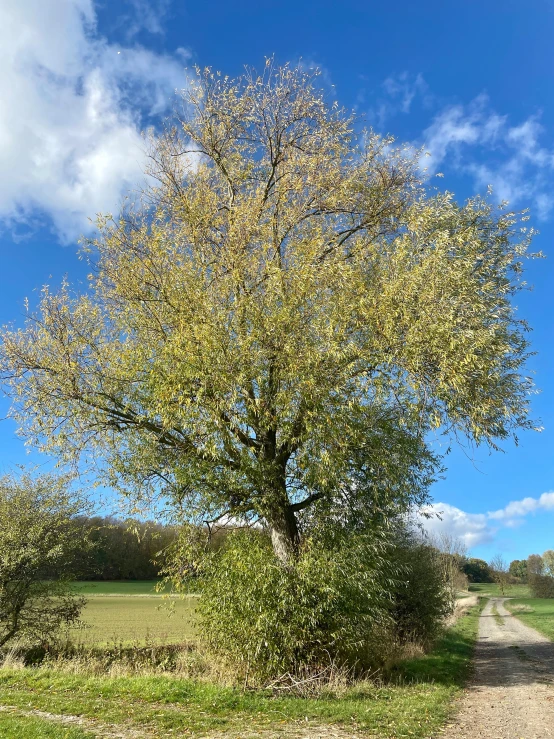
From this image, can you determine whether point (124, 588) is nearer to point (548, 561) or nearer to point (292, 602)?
point (292, 602)

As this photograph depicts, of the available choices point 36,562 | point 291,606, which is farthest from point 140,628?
point 291,606

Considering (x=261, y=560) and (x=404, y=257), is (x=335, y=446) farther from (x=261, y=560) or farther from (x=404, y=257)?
(x=404, y=257)

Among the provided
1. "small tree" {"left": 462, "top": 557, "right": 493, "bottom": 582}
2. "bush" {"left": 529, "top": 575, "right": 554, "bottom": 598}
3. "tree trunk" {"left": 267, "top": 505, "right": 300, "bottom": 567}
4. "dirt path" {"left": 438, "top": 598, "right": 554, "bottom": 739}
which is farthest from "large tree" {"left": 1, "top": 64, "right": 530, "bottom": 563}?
"small tree" {"left": 462, "top": 557, "right": 493, "bottom": 582}

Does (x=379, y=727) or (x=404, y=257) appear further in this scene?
(x=404, y=257)

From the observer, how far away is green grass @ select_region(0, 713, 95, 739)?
7.60 metres

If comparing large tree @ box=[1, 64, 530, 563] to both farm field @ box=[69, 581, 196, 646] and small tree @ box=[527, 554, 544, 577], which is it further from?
small tree @ box=[527, 554, 544, 577]

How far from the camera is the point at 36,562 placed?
16938mm

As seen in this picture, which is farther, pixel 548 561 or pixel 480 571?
pixel 480 571

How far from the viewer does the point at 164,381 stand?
12336 millimetres

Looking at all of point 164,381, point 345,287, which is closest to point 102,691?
point 164,381

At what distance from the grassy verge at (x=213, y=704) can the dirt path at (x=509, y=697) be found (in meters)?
0.52

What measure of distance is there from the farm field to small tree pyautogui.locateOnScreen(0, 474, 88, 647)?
2.66ft

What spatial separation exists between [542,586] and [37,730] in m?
96.8

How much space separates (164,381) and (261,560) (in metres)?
4.91
